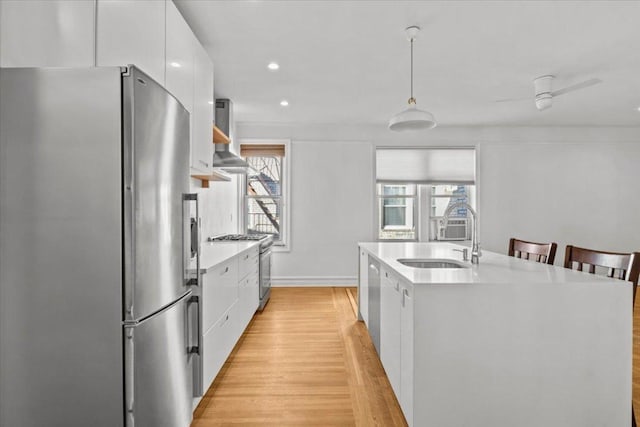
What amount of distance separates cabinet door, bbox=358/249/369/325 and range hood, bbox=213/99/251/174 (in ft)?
5.48

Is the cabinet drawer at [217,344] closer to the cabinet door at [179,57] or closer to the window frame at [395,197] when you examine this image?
the cabinet door at [179,57]

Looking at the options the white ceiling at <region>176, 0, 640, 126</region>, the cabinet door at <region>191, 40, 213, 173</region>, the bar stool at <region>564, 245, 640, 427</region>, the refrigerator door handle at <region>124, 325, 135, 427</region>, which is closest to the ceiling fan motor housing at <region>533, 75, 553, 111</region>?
the white ceiling at <region>176, 0, 640, 126</region>

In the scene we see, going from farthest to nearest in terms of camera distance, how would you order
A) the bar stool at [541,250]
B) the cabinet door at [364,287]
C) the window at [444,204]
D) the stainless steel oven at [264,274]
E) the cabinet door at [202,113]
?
the window at [444,204]
the stainless steel oven at [264,274]
the cabinet door at [364,287]
the cabinet door at [202,113]
the bar stool at [541,250]

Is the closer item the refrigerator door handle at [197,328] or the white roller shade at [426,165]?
the refrigerator door handle at [197,328]

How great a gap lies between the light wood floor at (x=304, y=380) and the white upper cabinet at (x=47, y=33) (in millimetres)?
1927

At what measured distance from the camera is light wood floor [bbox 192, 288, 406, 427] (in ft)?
6.59

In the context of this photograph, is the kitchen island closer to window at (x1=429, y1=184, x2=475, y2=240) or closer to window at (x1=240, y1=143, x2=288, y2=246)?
window at (x1=240, y1=143, x2=288, y2=246)

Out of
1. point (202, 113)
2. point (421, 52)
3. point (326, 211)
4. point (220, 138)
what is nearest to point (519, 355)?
point (421, 52)

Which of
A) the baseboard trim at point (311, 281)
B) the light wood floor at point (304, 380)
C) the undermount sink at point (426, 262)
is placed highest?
the undermount sink at point (426, 262)

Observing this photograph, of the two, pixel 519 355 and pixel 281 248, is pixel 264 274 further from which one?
pixel 519 355

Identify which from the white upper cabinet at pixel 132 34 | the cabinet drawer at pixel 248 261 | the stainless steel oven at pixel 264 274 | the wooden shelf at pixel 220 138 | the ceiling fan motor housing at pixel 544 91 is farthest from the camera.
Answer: the stainless steel oven at pixel 264 274

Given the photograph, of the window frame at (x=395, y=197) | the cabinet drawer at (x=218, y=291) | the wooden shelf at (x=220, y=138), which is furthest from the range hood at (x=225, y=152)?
the window frame at (x=395, y=197)

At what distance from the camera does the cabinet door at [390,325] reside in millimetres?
1905

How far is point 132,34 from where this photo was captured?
171cm
